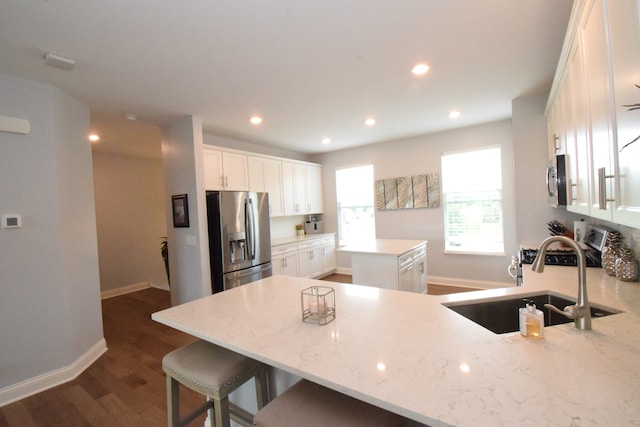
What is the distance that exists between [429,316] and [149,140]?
15.2 ft

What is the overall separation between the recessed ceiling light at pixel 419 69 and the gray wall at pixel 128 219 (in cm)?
513

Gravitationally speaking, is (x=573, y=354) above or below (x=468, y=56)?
below

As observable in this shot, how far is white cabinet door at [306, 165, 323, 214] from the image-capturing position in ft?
18.8

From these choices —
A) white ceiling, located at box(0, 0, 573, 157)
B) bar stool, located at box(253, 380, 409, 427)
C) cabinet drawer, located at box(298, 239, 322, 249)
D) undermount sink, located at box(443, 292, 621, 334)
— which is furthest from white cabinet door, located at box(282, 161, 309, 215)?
bar stool, located at box(253, 380, 409, 427)

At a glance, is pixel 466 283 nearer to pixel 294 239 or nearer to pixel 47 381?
pixel 294 239

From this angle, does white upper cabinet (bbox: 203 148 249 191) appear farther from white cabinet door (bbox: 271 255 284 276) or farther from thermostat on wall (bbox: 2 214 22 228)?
thermostat on wall (bbox: 2 214 22 228)

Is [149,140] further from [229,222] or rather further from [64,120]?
[229,222]

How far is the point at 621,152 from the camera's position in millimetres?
977

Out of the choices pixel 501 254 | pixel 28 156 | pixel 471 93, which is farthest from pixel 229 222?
pixel 501 254

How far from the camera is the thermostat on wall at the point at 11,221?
221 cm

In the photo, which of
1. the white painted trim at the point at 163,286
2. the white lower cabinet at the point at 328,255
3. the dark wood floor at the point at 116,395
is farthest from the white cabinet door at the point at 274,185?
the white painted trim at the point at 163,286

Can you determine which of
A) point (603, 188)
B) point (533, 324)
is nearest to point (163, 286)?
point (533, 324)

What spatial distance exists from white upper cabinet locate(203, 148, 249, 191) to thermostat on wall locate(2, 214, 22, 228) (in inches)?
68.9

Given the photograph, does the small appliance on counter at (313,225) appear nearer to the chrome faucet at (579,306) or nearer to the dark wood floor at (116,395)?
the dark wood floor at (116,395)
